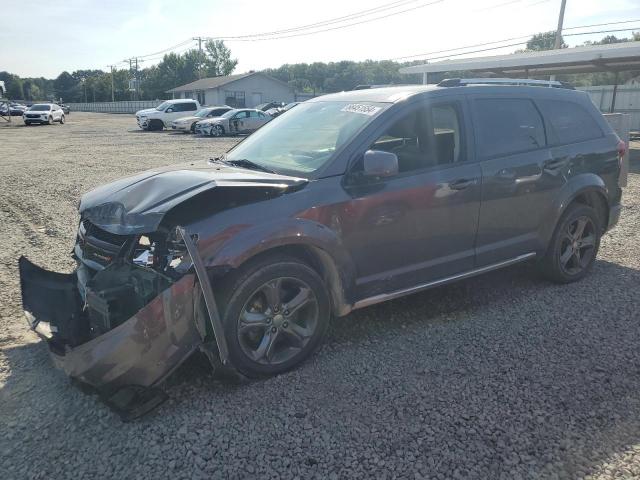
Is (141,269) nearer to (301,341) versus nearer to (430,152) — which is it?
(301,341)

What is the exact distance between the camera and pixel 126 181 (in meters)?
3.96

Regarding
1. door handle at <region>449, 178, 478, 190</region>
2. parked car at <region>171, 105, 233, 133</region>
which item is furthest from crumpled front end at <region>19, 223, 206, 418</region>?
parked car at <region>171, 105, 233, 133</region>

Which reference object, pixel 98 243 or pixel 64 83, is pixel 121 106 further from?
→ pixel 64 83

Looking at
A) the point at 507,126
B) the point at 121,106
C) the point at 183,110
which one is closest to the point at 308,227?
the point at 507,126

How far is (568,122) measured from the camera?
205 inches

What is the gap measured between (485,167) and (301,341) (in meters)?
2.14

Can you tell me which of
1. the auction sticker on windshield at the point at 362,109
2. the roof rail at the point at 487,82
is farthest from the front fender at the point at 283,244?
the roof rail at the point at 487,82

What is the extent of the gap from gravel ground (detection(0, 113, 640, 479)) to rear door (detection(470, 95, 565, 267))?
583 mm

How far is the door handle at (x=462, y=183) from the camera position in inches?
166

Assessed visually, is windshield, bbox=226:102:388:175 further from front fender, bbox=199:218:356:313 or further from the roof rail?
the roof rail

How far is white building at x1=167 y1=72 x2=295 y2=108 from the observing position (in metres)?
60.0

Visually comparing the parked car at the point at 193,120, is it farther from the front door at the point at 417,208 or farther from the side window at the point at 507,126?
the front door at the point at 417,208

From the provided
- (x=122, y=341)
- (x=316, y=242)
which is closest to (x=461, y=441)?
(x=316, y=242)

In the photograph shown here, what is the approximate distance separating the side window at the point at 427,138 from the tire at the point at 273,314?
4.12ft
